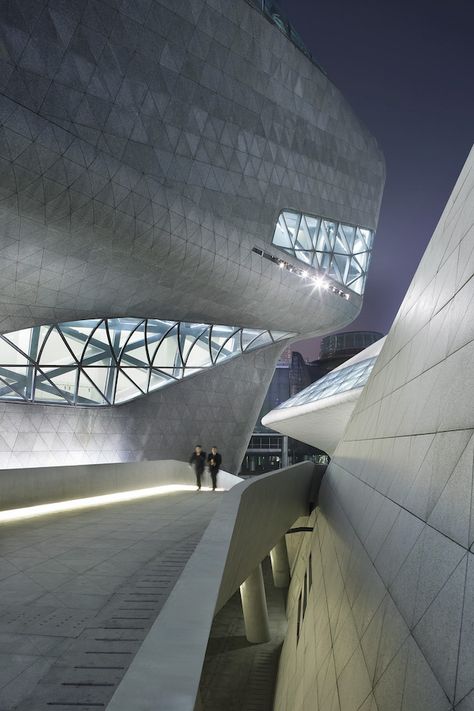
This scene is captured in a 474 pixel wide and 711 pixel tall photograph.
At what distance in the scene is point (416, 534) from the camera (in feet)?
11.4

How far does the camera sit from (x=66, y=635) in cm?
400

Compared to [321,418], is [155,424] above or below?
below

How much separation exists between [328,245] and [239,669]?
21876 millimetres

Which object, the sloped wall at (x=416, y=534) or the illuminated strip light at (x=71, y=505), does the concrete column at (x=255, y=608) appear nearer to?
the illuminated strip light at (x=71, y=505)

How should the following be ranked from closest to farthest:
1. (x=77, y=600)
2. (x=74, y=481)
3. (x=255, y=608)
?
(x=77, y=600), (x=74, y=481), (x=255, y=608)

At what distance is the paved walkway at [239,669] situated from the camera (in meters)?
14.7

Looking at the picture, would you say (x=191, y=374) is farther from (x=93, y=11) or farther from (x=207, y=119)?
(x=93, y=11)

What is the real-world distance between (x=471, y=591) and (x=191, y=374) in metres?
26.7

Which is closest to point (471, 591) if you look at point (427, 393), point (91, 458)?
point (427, 393)

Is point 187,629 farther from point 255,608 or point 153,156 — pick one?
point 153,156

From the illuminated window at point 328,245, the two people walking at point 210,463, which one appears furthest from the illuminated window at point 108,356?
the two people walking at point 210,463

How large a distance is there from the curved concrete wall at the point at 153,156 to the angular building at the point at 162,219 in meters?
0.06

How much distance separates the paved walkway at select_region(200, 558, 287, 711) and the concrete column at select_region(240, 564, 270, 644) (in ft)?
1.14

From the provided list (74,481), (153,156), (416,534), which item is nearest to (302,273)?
(153,156)
